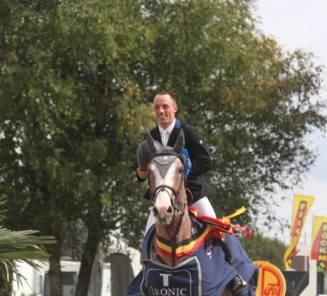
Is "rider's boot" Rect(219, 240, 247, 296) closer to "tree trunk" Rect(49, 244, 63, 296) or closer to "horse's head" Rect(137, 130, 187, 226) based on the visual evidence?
"horse's head" Rect(137, 130, 187, 226)

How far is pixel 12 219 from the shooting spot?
26.0 metres

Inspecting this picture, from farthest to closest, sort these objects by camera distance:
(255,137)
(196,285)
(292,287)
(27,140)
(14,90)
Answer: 1. (255,137)
2. (27,140)
3. (14,90)
4. (292,287)
5. (196,285)

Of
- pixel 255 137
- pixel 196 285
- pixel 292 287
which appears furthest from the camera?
pixel 255 137

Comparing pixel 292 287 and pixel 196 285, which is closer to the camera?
pixel 196 285

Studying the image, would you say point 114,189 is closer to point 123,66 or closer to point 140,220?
point 140,220

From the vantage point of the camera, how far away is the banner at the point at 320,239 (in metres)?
33.8

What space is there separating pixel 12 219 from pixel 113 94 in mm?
5089

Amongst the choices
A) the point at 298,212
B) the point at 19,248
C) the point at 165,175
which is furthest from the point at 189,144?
the point at 298,212

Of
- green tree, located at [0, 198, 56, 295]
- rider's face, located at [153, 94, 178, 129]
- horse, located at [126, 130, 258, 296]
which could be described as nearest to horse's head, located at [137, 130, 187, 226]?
horse, located at [126, 130, 258, 296]

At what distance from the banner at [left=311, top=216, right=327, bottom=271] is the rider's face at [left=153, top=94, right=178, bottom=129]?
87.8ft

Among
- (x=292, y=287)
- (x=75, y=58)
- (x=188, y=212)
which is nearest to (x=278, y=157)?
(x=75, y=58)

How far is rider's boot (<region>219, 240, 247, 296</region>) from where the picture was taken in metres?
7.89

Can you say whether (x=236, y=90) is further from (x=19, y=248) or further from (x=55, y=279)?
(x=19, y=248)

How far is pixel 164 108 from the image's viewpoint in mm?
7918
